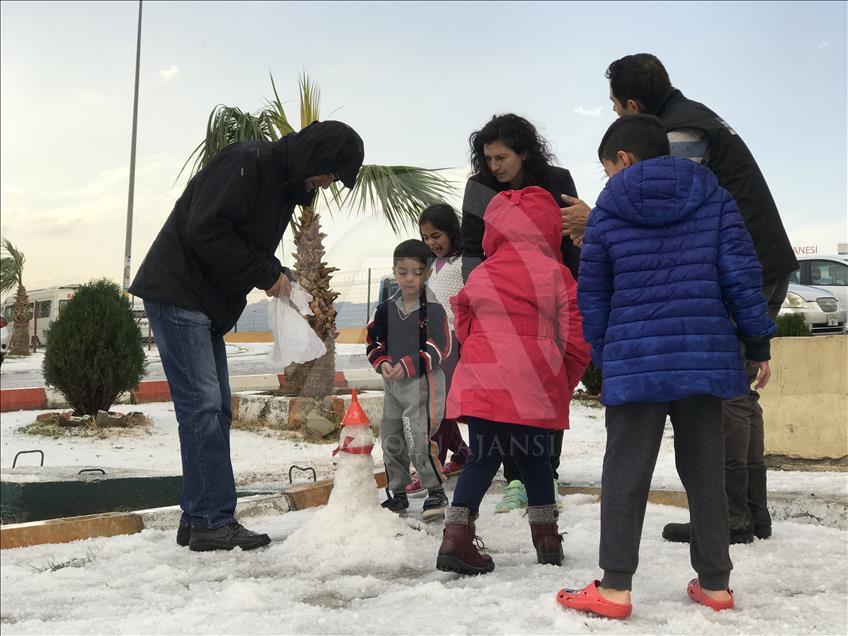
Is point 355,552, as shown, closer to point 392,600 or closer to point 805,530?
point 392,600

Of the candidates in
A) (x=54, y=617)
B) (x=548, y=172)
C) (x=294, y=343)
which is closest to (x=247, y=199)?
(x=294, y=343)

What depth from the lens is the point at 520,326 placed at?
285 centimetres

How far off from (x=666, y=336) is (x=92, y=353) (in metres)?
7.85

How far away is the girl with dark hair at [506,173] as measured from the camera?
3.12m

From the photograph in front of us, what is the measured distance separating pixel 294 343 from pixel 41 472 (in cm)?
271

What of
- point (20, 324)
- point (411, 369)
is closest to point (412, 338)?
point (411, 369)

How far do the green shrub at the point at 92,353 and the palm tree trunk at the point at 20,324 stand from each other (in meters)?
20.7

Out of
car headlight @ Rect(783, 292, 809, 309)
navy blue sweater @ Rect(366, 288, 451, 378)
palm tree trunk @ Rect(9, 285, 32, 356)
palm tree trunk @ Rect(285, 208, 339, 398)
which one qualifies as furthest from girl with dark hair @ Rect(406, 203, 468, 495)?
palm tree trunk @ Rect(9, 285, 32, 356)

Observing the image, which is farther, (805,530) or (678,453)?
(805,530)

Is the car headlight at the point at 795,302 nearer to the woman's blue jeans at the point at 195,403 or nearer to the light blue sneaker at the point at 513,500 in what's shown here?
the light blue sneaker at the point at 513,500

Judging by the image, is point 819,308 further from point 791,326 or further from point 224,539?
point 224,539

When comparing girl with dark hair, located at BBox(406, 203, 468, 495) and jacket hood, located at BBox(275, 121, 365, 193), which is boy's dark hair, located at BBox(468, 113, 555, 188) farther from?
girl with dark hair, located at BBox(406, 203, 468, 495)

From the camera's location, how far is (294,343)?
3.46 m

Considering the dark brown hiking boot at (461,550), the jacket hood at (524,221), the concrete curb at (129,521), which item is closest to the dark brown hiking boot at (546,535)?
the dark brown hiking boot at (461,550)
